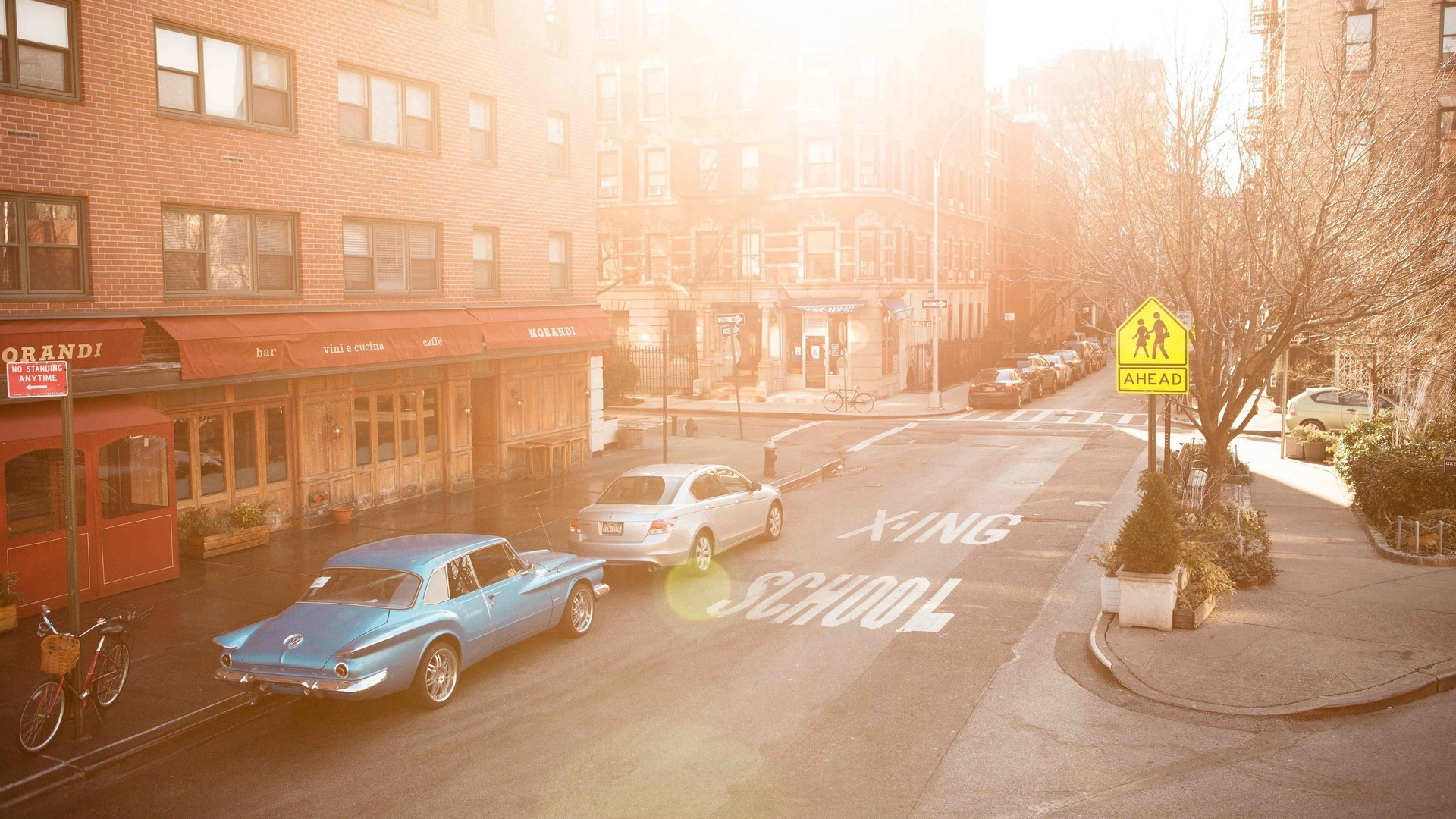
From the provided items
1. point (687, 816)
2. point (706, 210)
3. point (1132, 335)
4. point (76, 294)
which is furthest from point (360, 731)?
point (706, 210)

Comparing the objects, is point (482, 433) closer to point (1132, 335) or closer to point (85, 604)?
point (85, 604)

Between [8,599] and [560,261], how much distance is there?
14935 millimetres

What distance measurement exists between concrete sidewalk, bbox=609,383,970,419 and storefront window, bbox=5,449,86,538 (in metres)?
25.7

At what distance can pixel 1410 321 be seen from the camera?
17.2 metres

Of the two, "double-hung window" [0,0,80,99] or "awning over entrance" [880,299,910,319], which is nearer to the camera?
"double-hung window" [0,0,80,99]

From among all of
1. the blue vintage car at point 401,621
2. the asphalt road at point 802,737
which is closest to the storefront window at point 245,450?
the blue vintage car at point 401,621

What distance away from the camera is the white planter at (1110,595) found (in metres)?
12.6

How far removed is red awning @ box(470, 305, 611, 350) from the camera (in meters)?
22.0

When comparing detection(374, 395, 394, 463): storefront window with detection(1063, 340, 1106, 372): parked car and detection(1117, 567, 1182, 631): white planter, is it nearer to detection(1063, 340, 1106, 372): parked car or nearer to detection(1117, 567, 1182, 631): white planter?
detection(1117, 567, 1182, 631): white planter

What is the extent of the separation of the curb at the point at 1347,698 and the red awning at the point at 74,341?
1283 centimetres

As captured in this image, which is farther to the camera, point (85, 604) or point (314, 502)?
point (314, 502)

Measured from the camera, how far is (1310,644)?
11.2m

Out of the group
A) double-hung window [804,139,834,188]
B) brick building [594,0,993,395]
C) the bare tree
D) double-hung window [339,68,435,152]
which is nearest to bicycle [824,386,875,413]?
brick building [594,0,993,395]

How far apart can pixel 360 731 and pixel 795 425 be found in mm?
27030
